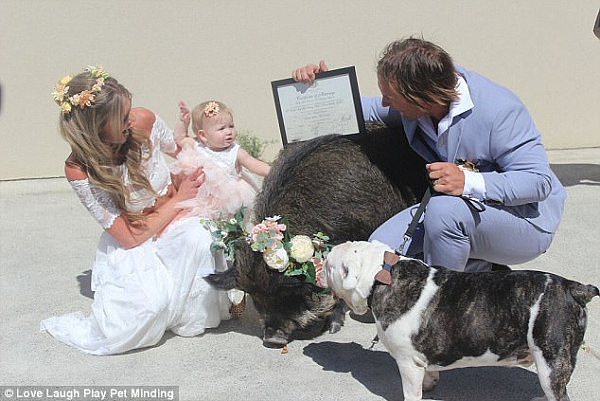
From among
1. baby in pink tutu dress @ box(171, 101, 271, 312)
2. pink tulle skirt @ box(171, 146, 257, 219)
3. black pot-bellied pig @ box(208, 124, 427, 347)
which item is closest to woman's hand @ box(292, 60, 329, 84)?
black pot-bellied pig @ box(208, 124, 427, 347)

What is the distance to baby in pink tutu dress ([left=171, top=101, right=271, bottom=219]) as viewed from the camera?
4.40m

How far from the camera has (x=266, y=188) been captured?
13.6 feet

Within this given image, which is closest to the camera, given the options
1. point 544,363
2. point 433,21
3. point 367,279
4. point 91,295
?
point 544,363

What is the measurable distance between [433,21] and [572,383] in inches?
229

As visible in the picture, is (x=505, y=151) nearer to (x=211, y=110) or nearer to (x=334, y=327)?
(x=334, y=327)

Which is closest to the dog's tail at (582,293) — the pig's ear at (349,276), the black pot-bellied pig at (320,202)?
the pig's ear at (349,276)

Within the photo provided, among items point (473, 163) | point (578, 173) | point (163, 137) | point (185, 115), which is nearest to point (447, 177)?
point (473, 163)

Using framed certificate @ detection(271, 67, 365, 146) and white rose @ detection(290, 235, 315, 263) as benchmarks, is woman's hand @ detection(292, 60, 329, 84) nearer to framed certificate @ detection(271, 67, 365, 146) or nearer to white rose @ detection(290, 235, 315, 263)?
framed certificate @ detection(271, 67, 365, 146)

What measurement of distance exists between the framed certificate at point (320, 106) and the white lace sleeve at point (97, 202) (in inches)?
42.5

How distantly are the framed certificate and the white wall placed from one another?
421 centimetres

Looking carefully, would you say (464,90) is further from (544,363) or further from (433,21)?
(433,21)

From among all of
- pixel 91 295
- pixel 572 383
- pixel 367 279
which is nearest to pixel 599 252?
pixel 572 383

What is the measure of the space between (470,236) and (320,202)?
32.8 inches

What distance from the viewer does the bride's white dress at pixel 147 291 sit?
13.3 feet
